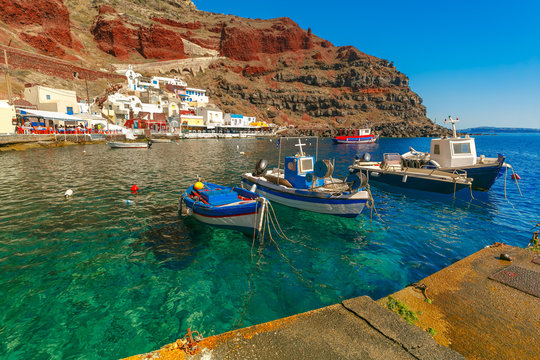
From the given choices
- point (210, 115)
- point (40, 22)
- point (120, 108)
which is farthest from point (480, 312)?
point (40, 22)

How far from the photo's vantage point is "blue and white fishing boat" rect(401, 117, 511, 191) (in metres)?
20.2

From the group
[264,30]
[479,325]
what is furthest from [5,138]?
[264,30]

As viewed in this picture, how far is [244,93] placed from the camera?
449 ft

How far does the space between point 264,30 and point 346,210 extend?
21674 centimetres

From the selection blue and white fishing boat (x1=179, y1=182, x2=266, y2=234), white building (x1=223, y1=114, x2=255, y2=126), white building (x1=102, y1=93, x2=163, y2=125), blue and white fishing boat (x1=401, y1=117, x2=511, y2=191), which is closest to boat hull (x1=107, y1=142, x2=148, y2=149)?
white building (x1=102, y1=93, x2=163, y2=125)

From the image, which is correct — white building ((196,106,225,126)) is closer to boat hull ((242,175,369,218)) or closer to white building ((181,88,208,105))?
white building ((181,88,208,105))

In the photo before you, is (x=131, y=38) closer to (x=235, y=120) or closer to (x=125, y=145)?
(x=235, y=120)

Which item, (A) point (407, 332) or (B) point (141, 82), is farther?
(B) point (141, 82)

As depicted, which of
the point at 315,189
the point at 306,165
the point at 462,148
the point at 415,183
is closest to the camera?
the point at 315,189

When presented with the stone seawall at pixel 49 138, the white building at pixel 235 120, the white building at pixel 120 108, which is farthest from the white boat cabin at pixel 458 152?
the white building at pixel 235 120

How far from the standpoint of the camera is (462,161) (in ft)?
71.1

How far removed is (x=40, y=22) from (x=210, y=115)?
303 feet

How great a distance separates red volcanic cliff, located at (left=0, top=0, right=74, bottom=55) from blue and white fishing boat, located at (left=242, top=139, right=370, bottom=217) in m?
143

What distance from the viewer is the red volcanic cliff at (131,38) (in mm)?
140250
